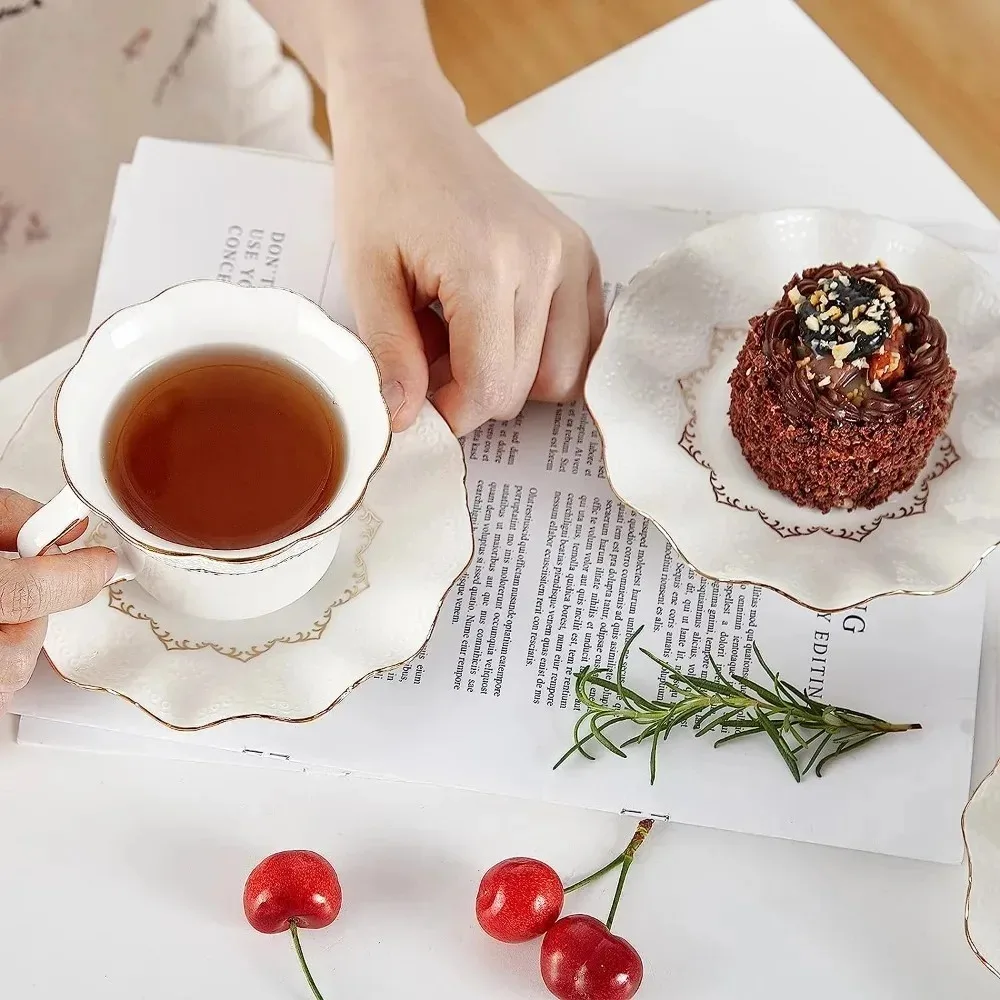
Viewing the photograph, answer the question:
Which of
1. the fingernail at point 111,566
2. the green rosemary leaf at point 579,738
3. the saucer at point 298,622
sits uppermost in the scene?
the fingernail at point 111,566

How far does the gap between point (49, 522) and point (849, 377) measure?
60 cm

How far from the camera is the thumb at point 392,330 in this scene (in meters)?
0.99

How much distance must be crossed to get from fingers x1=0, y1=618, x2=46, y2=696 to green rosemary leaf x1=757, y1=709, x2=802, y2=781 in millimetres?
561

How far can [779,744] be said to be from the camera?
0.96m

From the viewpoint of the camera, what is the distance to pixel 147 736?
1.00m

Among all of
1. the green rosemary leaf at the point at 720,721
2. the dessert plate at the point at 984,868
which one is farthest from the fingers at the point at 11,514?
the dessert plate at the point at 984,868

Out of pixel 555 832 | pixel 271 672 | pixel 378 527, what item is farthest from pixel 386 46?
pixel 555 832

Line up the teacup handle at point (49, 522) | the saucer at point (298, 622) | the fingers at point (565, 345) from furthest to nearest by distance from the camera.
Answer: the fingers at point (565, 345), the saucer at point (298, 622), the teacup handle at point (49, 522)

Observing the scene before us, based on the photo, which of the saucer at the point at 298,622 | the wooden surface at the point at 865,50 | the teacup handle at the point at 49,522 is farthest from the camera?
the wooden surface at the point at 865,50

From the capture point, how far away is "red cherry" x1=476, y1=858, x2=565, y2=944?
925mm

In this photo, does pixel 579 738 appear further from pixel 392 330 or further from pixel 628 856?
pixel 392 330

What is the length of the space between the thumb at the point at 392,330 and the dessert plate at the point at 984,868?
531 millimetres

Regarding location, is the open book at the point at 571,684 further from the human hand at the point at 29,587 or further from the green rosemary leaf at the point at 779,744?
the human hand at the point at 29,587

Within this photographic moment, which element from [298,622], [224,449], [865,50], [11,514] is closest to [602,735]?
[298,622]
